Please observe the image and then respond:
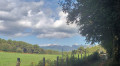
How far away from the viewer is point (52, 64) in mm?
11516

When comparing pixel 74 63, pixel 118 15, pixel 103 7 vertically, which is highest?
pixel 103 7

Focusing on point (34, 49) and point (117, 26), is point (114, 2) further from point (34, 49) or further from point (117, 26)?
point (34, 49)

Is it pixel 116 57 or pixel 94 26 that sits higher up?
pixel 94 26

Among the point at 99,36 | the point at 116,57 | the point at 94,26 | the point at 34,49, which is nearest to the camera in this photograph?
the point at 116,57

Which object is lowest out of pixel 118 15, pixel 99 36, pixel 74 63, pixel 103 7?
pixel 74 63

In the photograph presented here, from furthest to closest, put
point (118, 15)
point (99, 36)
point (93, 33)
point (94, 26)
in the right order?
point (99, 36)
point (93, 33)
point (94, 26)
point (118, 15)

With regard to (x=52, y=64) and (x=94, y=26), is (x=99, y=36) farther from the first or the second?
(x=52, y=64)

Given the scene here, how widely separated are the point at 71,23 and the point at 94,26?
4980mm

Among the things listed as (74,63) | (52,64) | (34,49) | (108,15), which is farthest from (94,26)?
(34,49)

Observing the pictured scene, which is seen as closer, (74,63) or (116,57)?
(116,57)

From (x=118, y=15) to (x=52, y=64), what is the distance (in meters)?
6.80

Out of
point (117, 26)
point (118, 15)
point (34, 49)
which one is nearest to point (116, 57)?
point (117, 26)

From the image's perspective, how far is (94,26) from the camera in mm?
14562

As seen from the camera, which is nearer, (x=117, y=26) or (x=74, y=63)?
(x=117, y=26)
